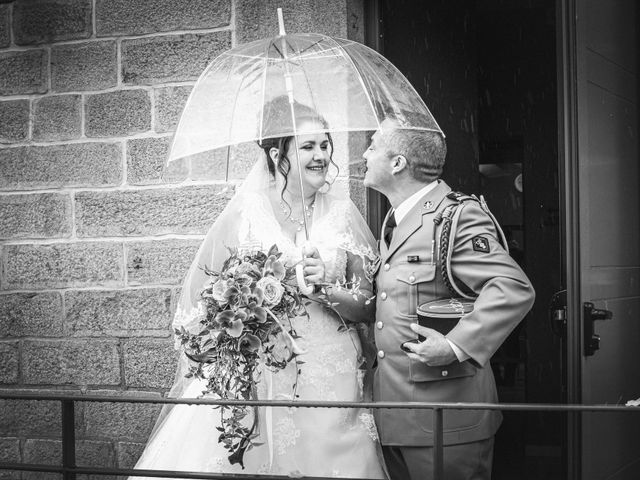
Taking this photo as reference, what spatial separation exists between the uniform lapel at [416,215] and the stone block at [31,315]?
216 cm

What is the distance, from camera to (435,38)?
564 cm

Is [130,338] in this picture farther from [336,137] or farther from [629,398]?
[629,398]

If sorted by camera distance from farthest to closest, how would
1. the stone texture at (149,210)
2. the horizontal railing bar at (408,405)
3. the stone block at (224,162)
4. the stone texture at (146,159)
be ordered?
the stone texture at (146,159) → the stone texture at (149,210) → the stone block at (224,162) → the horizontal railing bar at (408,405)

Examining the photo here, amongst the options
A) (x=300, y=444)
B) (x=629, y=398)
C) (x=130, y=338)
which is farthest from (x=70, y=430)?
(x=629, y=398)

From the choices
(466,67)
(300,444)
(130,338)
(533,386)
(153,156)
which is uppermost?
(466,67)

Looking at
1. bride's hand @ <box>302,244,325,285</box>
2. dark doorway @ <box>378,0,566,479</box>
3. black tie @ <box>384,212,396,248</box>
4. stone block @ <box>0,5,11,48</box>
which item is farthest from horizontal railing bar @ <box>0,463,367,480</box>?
dark doorway @ <box>378,0,566,479</box>

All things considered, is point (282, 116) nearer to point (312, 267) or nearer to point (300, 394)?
point (312, 267)

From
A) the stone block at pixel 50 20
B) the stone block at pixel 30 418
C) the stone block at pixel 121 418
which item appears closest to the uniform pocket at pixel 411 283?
the stone block at pixel 121 418

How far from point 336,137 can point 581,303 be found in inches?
53.6

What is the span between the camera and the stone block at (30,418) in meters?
4.80

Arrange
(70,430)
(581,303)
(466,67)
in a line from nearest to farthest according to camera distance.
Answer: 1. (70,430)
2. (581,303)
3. (466,67)

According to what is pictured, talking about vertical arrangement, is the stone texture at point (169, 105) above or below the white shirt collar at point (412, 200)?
above

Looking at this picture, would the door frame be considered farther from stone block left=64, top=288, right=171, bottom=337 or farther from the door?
stone block left=64, top=288, right=171, bottom=337

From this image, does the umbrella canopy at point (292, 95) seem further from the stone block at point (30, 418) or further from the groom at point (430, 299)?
the stone block at point (30, 418)
